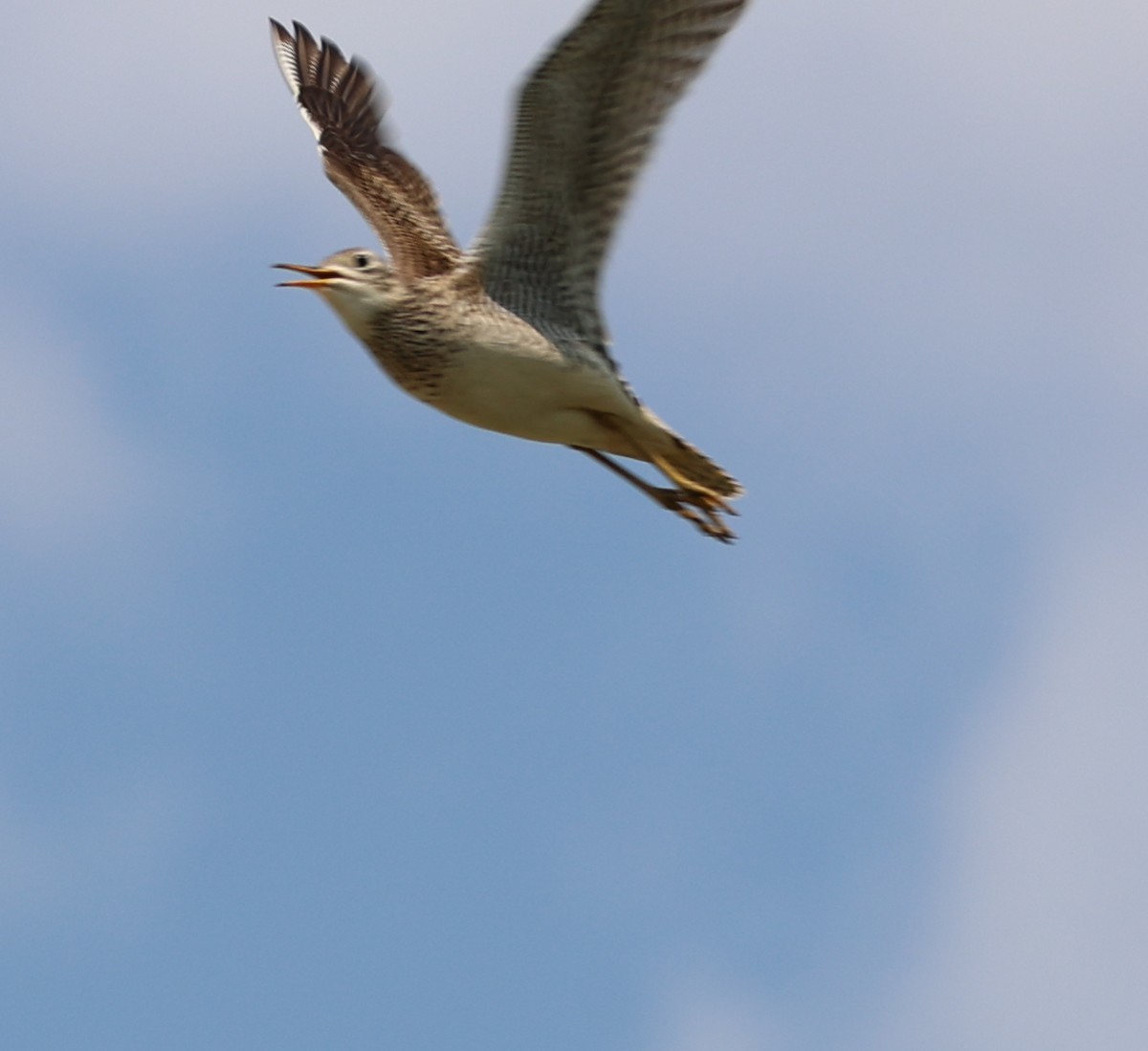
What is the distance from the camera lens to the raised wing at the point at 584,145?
12234 millimetres

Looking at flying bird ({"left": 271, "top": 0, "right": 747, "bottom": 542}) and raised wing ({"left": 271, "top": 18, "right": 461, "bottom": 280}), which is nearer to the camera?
flying bird ({"left": 271, "top": 0, "right": 747, "bottom": 542})

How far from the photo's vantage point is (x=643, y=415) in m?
13.2

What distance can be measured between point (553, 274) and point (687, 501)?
1830 millimetres

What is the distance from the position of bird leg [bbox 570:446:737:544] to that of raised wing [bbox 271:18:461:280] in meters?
1.61

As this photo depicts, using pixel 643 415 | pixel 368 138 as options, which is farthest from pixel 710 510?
pixel 368 138

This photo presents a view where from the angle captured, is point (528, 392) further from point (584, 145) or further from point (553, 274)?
point (584, 145)

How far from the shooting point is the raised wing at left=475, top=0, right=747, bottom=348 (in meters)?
12.2

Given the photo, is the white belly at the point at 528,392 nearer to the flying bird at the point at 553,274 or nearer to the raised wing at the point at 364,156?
the flying bird at the point at 553,274

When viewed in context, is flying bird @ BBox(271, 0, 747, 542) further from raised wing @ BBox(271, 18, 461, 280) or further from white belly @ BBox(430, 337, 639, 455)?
raised wing @ BBox(271, 18, 461, 280)

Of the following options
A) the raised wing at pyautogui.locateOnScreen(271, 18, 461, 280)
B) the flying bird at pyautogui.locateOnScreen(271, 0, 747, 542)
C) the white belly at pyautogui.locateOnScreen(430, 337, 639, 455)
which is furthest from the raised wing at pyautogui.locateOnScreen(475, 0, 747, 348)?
the raised wing at pyautogui.locateOnScreen(271, 18, 461, 280)

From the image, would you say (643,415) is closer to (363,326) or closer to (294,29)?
(363,326)

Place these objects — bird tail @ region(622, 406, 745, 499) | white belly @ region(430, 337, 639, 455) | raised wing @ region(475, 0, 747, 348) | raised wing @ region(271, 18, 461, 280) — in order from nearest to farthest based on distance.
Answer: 1. raised wing @ region(475, 0, 747, 348)
2. white belly @ region(430, 337, 639, 455)
3. bird tail @ region(622, 406, 745, 499)
4. raised wing @ region(271, 18, 461, 280)

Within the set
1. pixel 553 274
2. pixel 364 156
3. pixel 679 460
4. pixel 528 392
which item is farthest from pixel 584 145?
pixel 364 156

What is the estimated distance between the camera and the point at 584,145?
41.6 feet
